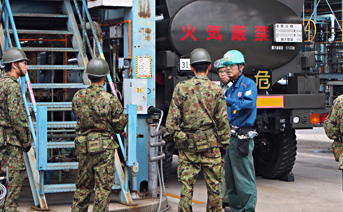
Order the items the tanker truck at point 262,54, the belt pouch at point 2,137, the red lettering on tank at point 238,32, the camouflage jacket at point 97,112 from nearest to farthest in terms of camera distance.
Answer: the belt pouch at point 2,137 < the camouflage jacket at point 97,112 < the tanker truck at point 262,54 < the red lettering on tank at point 238,32

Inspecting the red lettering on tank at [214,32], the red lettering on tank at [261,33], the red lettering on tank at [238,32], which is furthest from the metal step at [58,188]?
the red lettering on tank at [261,33]

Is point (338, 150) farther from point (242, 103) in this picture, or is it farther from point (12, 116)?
point (12, 116)

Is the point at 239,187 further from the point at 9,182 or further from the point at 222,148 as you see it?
the point at 9,182

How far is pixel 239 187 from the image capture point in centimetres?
683

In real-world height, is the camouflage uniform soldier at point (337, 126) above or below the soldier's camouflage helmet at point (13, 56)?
below

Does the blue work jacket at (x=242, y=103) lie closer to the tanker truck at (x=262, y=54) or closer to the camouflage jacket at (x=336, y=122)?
the camouflage jacket at (x=336, y=122)

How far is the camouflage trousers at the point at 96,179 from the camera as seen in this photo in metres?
6.11

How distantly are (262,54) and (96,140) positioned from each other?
13.9ft

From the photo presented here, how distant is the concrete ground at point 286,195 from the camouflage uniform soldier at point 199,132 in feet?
4.81

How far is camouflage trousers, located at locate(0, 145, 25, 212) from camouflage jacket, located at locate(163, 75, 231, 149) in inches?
57.9

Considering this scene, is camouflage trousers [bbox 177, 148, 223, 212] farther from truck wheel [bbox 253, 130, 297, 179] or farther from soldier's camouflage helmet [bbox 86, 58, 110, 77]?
truck wheel [bbox 253, 130, 297, 179]

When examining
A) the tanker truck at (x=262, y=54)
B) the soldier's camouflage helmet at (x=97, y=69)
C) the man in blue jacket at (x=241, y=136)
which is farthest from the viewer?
the tanker truck at (x=262, y=54)

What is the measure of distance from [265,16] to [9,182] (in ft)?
16.7

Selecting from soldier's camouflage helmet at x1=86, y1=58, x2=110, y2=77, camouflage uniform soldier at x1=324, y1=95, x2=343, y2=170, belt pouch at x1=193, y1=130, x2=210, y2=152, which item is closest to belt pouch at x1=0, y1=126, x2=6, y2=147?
soldier's camouflage helmet at x1=86, y1=58, x2=110, y2=77
